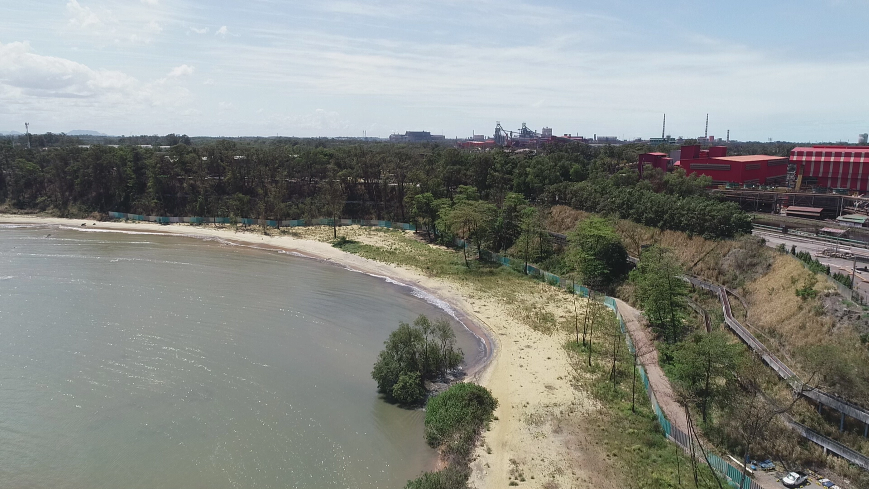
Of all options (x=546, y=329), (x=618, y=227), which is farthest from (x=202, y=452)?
(x=618, y=227)

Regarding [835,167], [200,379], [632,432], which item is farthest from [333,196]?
[835,167]

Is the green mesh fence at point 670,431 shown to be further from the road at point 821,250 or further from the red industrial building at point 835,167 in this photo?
the red industrial building at point 835,167

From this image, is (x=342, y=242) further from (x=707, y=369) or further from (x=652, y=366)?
(x=707, y=369)

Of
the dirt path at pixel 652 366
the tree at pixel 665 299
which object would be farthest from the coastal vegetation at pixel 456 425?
the tree at pixel 665 299

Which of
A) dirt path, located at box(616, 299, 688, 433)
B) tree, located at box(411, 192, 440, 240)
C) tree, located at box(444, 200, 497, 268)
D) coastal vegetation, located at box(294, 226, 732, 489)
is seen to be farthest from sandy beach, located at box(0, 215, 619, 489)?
tree, located at box(411, 192, 440, 240)

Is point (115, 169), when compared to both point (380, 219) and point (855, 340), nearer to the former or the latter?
point (380, 219)

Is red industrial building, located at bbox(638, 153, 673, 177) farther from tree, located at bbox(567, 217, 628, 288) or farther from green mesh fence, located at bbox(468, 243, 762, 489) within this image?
green mesh fence, located at bbox(468, 243, 762, 489)
